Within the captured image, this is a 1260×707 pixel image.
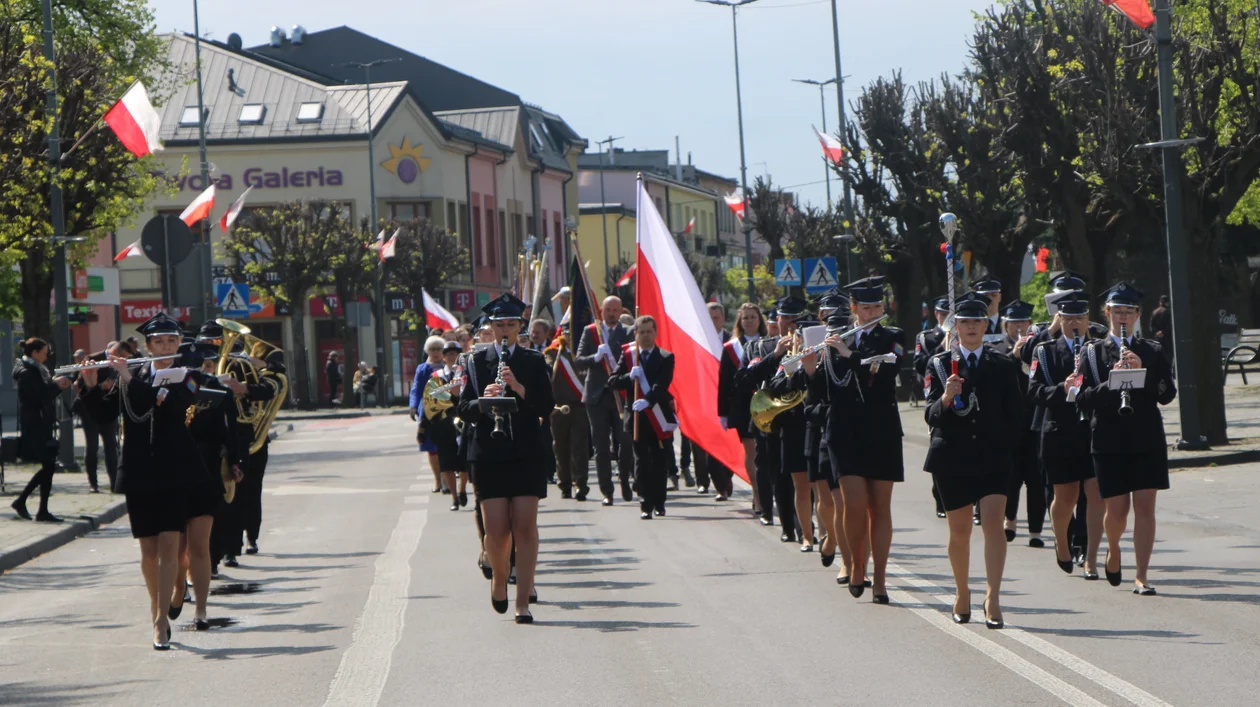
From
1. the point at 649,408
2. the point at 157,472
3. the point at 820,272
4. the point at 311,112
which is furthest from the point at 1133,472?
→ the point at 311,112

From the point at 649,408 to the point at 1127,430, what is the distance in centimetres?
639

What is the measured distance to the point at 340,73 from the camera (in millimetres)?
81625

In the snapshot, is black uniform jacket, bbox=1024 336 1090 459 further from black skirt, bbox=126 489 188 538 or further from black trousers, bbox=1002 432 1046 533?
black skirt, bbox=126 489 188 538

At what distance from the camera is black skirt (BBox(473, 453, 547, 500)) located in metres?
10.1

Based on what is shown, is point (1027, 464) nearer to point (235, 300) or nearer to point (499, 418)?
point (499, 418)

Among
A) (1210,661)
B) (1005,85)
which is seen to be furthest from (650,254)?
(1005,85)

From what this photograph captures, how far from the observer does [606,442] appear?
17828 mm

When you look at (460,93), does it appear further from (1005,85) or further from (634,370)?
(634,370)

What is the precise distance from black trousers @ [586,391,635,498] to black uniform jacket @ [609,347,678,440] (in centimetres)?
113

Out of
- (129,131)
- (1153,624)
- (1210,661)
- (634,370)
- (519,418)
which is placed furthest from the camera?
(129,131)

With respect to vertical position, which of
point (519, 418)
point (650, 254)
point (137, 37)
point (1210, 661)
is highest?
point (137, 37)

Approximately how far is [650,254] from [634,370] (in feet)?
3.56

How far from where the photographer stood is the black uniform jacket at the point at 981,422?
30.3 ft

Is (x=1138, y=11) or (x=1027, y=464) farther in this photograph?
(x=1138, y=11)
